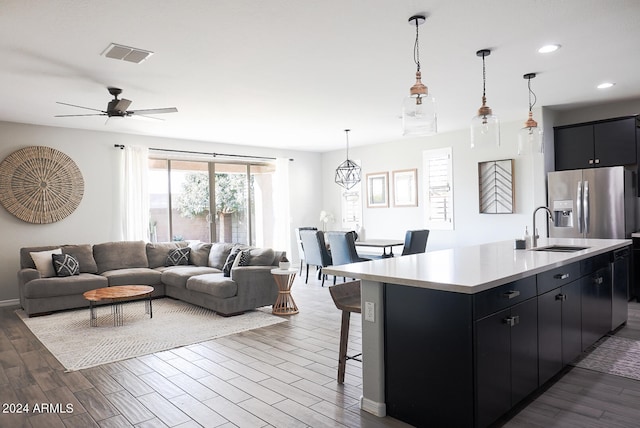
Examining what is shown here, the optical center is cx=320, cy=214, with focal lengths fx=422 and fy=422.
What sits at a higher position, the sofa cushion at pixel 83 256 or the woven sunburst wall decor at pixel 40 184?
the woven sunburst wall decor at pixel 40 184

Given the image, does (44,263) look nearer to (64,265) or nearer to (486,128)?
(64,265)

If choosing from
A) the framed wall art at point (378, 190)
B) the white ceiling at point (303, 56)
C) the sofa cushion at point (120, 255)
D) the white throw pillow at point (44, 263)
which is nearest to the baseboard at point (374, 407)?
the white ceiling at point (303, 56)

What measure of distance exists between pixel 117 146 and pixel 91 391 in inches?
193

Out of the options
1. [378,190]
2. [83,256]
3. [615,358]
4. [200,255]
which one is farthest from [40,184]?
[615,358]

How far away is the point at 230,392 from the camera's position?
9.61 feet

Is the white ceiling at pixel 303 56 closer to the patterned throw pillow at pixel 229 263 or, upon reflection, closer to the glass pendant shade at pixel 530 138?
the glass pendant shade at pixel 530 138

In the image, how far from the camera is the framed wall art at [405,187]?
26.7ft

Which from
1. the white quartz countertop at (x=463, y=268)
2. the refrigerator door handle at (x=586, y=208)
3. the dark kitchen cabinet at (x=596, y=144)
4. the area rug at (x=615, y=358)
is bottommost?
the area rug at (x=615, y=358)

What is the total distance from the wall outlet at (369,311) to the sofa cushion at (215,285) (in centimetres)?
283

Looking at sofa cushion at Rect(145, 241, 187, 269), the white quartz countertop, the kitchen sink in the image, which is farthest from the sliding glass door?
the kitchen sink

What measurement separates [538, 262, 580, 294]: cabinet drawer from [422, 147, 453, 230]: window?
4.35m

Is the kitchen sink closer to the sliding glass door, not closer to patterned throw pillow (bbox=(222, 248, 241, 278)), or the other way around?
patterned throw pillow (bbox=(222, 248, 241, 278))

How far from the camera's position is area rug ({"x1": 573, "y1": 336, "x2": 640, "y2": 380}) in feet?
10.3

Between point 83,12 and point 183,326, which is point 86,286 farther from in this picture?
point 83,12
